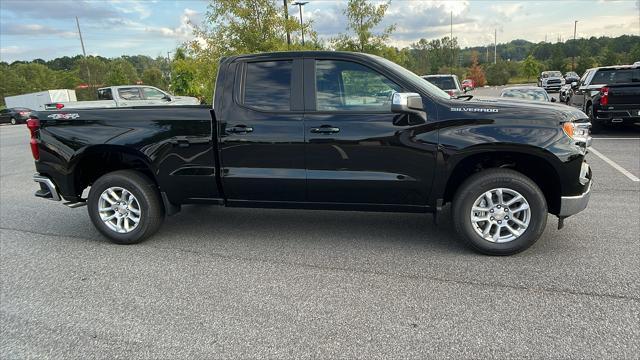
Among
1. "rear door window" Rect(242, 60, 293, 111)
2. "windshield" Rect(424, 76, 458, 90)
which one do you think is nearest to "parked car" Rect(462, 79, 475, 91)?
"windshield" Rect(424, 76, 458, 90)

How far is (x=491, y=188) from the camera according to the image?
395 centimetres

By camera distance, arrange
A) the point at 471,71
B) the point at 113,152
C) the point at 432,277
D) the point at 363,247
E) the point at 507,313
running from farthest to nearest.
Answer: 1. the point at 471,71
2. the point at 113,152
3. the point at 363,247
4. the point at 432,277
5. the point at 507,313

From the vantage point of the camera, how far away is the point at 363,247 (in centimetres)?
442

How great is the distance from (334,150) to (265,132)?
2.26 ft

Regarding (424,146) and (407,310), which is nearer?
(407,310)

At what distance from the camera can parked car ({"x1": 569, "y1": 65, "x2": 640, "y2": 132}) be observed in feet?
34.2

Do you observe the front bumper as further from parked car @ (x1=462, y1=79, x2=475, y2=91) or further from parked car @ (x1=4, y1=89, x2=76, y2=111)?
parked car @ (x1=4, y1=89, x2=76, y2=111)

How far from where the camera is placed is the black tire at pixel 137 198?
464 centimetres

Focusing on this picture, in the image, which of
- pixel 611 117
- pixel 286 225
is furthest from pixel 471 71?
pixel 286 225

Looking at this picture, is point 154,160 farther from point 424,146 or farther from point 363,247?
point 424,146

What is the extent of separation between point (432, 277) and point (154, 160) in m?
2.93

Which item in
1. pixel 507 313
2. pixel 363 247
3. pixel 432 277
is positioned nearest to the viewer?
pixel 507 313

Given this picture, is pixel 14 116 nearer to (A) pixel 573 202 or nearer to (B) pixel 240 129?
(B) pixel 240 129

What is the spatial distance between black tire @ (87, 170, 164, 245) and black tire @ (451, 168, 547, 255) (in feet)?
10.0
